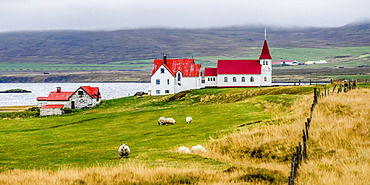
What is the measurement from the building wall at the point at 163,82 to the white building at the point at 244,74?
398 inches

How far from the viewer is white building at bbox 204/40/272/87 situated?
360 ft

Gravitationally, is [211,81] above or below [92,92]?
above

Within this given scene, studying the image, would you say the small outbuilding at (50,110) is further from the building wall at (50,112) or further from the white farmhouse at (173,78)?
the white farmhouse at (173,78)

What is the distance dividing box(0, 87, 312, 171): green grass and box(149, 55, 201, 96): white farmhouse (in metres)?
34.9

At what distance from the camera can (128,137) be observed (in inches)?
1642

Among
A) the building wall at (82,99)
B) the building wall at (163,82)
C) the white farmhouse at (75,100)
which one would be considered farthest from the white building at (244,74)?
the building wall at (82,99)

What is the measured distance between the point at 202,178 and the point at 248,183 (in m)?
2.05

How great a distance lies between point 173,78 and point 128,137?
6992cm

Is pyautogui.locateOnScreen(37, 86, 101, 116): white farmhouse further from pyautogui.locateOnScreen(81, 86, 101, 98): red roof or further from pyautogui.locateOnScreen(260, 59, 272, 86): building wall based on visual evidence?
pyautogui.locateOnScreen(260, 59, 272, 86): building wall

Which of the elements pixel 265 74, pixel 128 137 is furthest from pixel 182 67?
pixel 128 137

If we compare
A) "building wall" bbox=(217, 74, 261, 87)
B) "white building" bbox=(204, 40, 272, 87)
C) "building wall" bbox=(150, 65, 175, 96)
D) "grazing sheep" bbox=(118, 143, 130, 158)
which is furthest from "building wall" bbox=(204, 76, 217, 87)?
"grazing sheep" bbox=(118, 143, 130, 158)

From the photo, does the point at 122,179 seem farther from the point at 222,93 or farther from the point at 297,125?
the point at 222,93

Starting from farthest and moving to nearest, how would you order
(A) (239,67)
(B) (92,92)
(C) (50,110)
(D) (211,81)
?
(D) (211,81)
(A) (239,67)
(B) (92,92)
(C) (50,110)

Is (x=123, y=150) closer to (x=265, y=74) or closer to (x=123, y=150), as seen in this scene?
(x=123, y=150)
